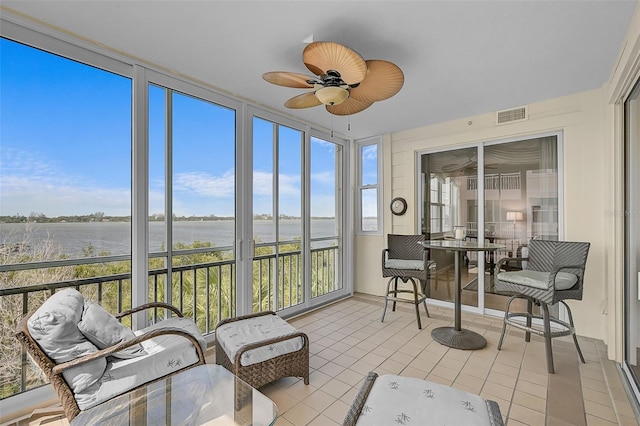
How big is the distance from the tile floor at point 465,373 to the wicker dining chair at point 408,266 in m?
0.34

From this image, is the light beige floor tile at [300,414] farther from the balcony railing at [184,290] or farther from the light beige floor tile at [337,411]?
the balcony railing at [184,290]

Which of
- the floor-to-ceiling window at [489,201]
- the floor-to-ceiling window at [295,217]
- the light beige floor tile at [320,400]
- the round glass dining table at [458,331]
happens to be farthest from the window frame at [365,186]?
the light beige floor tile at [320,400]

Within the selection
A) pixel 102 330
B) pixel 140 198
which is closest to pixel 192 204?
pixel 140 198

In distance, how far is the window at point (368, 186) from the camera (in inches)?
191

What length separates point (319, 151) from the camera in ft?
14.5

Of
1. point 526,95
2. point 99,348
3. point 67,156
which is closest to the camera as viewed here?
point 99,348

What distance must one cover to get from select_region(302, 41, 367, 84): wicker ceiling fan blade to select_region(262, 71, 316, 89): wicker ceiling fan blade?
10 centimetres

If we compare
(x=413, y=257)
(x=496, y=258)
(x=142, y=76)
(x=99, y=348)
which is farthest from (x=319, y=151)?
(x=99, y=348)

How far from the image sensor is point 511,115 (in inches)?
142

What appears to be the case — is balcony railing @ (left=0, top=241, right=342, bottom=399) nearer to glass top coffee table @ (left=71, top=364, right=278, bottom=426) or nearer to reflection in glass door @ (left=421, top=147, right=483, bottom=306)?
glass top coffee table @ (left=71, top=364, right=278, bottom=426)

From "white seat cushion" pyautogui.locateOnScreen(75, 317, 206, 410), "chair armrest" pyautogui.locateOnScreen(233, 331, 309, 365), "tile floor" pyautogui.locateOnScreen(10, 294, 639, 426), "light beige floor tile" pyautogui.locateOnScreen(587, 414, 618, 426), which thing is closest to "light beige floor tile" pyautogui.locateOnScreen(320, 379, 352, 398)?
"tile floor" pyautogui.locateOnScreen(10, 294, 639, 426)

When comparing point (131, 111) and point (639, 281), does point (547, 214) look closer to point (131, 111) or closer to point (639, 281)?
point (639, 281)

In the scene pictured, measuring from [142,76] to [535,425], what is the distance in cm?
384

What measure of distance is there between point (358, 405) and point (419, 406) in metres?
0.28
